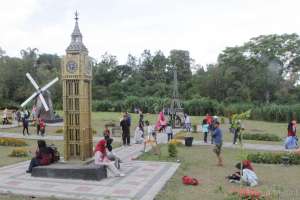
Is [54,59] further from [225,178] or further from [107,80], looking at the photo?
[225,178]

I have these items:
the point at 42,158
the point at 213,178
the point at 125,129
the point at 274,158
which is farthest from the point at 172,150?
the point at 42,158

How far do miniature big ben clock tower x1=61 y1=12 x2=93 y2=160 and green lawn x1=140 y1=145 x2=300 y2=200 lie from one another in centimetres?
342

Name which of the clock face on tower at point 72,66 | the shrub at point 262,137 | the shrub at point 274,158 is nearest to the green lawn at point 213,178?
the shrub at point 274,158

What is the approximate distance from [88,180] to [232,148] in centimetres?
1084

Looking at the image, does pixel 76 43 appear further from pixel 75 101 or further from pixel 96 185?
pixel 96 185

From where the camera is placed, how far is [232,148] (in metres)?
20.4

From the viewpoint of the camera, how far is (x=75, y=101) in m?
12.9

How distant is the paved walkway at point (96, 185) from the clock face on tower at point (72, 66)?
3639 mm

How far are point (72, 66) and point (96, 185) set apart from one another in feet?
13.7

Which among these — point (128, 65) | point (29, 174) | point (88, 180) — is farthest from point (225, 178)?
point (128, 65)

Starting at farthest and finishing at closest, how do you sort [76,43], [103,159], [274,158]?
[274,158] < [76,43] < [103,159]

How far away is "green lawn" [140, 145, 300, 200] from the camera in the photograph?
10227mm

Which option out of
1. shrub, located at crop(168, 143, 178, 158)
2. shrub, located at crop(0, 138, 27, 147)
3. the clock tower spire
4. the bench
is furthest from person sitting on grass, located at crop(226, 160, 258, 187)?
shrub, located at crop(0, 138, 27, 147)

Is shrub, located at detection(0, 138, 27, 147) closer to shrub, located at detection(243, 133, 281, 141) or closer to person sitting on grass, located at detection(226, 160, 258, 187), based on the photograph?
person sitting on grass, located at detection(226, 160, 258, 187)
